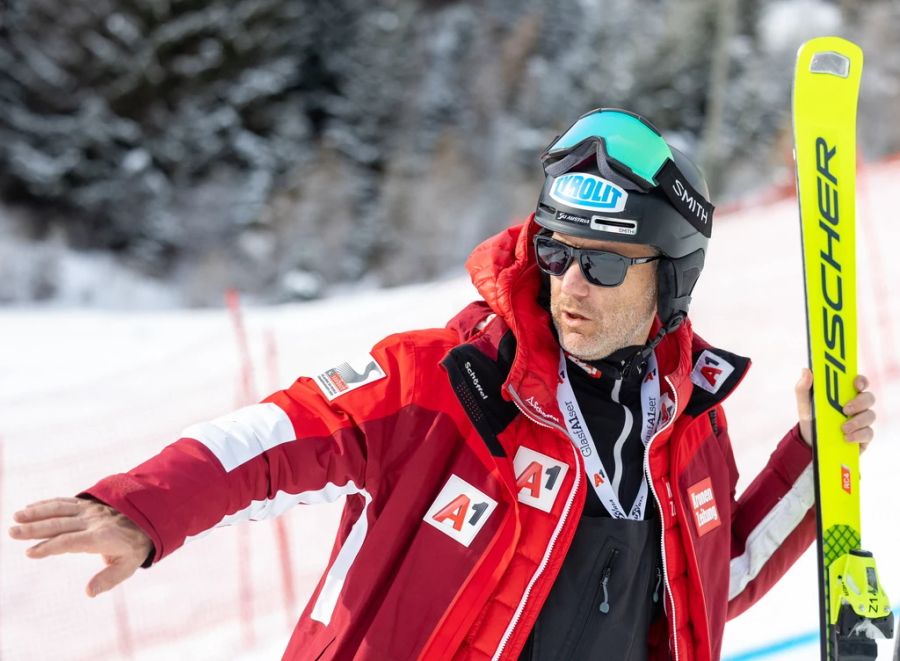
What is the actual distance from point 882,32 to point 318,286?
22798 millimetres

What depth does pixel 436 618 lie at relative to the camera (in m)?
1.59

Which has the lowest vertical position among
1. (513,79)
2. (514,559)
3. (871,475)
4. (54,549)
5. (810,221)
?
(871,475)

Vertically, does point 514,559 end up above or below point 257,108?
below

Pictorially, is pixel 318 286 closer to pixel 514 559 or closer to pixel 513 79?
pixel 513 79

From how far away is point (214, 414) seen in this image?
215 inches

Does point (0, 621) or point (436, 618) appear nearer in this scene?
point (436, 618)

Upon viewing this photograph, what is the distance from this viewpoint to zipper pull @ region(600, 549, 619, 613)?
66.6 inches

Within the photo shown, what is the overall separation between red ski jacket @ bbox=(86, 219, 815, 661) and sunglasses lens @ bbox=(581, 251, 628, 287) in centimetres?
11

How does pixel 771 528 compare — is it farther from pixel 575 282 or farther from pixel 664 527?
pixel 575 282

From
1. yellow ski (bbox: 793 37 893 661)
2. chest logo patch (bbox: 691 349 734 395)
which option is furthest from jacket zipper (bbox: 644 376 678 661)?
yellow ski (bbox: 793 37 893 661)

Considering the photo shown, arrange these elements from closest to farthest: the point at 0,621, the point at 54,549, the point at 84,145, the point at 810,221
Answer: the point at 54,549 < the point at 810,221 < the point at 0,621 < the point at 84,145

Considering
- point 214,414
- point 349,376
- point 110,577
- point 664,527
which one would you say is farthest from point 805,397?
point 214,414

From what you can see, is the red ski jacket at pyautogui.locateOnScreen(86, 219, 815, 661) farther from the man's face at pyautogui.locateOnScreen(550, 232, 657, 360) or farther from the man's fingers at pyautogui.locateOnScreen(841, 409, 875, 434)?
the man's fingers at pyautogui.locateOnScreen(841, 409, 875, 434)

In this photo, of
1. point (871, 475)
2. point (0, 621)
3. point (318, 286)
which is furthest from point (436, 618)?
point (318, 286)
